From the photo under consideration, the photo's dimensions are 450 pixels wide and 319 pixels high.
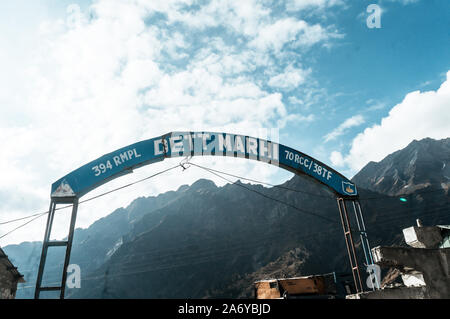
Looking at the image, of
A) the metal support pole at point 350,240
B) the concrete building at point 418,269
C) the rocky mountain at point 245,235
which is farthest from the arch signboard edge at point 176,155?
the rocky mountain at point 245,235

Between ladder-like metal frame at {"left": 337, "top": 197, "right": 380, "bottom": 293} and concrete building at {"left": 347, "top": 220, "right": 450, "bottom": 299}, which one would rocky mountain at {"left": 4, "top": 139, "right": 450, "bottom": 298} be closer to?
ladder-like metal frame at {"left": 337, "top": 197, "right": 380, "bottom": 293}

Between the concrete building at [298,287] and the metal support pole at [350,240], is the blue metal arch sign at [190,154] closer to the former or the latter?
the metal support pole at [350,240]

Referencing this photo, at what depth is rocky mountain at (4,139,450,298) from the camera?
5088 centimetres

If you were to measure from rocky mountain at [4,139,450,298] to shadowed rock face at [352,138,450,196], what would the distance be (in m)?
0.30

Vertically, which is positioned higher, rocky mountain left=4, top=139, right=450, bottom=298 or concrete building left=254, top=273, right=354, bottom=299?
rocky mountain left=4, top=139, right=450, bottom=298

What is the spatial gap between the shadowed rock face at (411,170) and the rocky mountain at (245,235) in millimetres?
299

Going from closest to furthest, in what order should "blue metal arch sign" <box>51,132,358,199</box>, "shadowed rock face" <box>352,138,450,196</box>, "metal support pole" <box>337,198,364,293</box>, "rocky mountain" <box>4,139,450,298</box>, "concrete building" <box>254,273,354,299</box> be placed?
"blue metal arch sign" <box>51,132,358,199</box>
"metal support pole" <box>337,198,364,293</box>
"concrete building" <box>254,273,354,299</box>
"rocky mountain" <box>4,139,450,298</box>
"shadowed rock face" <box>352,138,450,196</box>

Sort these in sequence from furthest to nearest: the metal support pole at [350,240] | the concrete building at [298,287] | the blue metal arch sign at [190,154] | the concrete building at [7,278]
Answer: the concrete building at [7,278] → the concrete building at [298,287] → the metal support pole at [350,240] → the blue metal arch sign at [190,154]

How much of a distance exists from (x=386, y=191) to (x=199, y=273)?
145 feet

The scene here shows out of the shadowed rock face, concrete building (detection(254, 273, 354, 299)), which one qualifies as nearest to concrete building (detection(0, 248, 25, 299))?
concrete building (detection(254, 273, 354, 299))

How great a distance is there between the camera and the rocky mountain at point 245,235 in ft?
167

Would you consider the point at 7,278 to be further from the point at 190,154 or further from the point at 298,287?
the point at 298,287

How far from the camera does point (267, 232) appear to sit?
61500 millimetres
